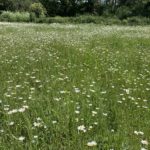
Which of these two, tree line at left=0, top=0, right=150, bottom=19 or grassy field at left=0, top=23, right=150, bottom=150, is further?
tree line at left=0, top=0, right=150, bottom=19

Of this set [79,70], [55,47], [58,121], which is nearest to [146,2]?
[55,47]

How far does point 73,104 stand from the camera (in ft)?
16.8

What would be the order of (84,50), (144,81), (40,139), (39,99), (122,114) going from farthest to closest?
(84,50), (144,81), (39,99), (122,114), (40,139)

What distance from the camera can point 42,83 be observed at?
6660mm

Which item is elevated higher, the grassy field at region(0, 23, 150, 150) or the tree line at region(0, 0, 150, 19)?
the grassy field at region(0, 23, 150, 150)

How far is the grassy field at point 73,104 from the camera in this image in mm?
4102

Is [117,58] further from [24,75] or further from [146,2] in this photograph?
[146,2]

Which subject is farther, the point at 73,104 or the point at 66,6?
the point at 66,6

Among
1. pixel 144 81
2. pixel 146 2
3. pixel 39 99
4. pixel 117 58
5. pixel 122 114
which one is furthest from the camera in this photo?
pixel 146 2

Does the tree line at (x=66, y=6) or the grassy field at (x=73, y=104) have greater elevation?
the grassy field at (x=73, y=104)

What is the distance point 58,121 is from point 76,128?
0.35m

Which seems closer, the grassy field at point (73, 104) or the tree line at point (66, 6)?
the grassy field at point (73, 104)

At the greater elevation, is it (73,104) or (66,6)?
(73,104)

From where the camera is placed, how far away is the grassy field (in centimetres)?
410
